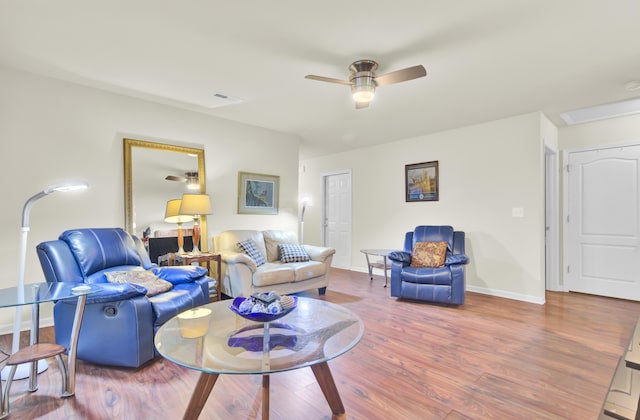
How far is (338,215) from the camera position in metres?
6.50

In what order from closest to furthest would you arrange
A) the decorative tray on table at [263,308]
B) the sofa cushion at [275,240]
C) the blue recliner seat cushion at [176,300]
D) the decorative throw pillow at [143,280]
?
the decorative tray on table at [263,308], the blue recliner seat cushion at [176,300], the decorative throw pillow at [143,280], the sofa cushion at [275,240]

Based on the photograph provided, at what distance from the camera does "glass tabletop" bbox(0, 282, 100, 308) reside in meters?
1.70

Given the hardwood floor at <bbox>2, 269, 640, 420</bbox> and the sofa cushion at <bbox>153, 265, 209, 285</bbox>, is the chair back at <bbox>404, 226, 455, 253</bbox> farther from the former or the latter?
the sofa cushion at <bbox>153, 265, 209, 285</bbox>

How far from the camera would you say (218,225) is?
14.1 ft

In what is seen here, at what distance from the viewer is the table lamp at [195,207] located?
3.62m

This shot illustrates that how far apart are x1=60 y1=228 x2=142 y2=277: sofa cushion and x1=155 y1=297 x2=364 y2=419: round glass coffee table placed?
3.53 ft

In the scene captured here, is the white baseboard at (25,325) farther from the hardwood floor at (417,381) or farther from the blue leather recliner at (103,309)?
the blue leather recliner at (103,309)

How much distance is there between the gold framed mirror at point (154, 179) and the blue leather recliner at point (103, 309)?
92 cm

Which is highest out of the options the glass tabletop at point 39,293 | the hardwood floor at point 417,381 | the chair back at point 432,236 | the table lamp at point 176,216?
the table lamp at point 176,216

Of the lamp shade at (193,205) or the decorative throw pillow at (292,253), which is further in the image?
the decorative throw pillow at (292,253)

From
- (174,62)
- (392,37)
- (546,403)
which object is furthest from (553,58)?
(174,62)

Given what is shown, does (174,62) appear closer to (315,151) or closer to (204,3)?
(204,3)

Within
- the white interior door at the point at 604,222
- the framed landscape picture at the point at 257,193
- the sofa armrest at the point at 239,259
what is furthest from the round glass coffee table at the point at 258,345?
the white interior door at the point at 604,222

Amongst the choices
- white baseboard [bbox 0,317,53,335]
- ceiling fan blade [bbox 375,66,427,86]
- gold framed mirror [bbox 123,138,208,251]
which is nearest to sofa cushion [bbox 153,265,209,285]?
gold framed mirror [bbox 123,138,208,251]
